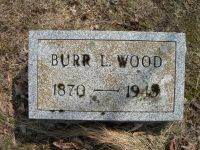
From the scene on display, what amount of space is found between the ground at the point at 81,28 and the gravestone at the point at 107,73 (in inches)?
13.5

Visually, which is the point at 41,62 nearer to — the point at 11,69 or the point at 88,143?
the point at 11,69

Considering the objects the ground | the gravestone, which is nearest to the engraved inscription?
the gravestone

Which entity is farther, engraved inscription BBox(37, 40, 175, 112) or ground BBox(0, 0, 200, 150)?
ground BBox(0, 0, 200, 150)

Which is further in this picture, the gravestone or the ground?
the ground

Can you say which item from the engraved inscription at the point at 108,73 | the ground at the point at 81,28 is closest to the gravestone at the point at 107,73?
the engraved inscription at the point at 108,73

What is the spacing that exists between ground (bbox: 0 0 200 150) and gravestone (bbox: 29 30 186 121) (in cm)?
34

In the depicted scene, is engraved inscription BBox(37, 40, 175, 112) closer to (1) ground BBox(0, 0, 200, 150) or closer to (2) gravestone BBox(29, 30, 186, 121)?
(2) gravestone BBox(29, 30, 186, 121)

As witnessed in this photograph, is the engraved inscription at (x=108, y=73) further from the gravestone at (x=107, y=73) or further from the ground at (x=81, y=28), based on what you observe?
the ground at (x=81, y=28)

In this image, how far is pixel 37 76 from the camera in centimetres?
331

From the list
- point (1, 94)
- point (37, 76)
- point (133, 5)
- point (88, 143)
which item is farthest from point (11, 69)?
point (133, 5)

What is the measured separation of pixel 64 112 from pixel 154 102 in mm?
677

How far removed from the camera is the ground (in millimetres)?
3633

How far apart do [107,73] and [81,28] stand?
64cm

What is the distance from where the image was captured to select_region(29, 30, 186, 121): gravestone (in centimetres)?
328
